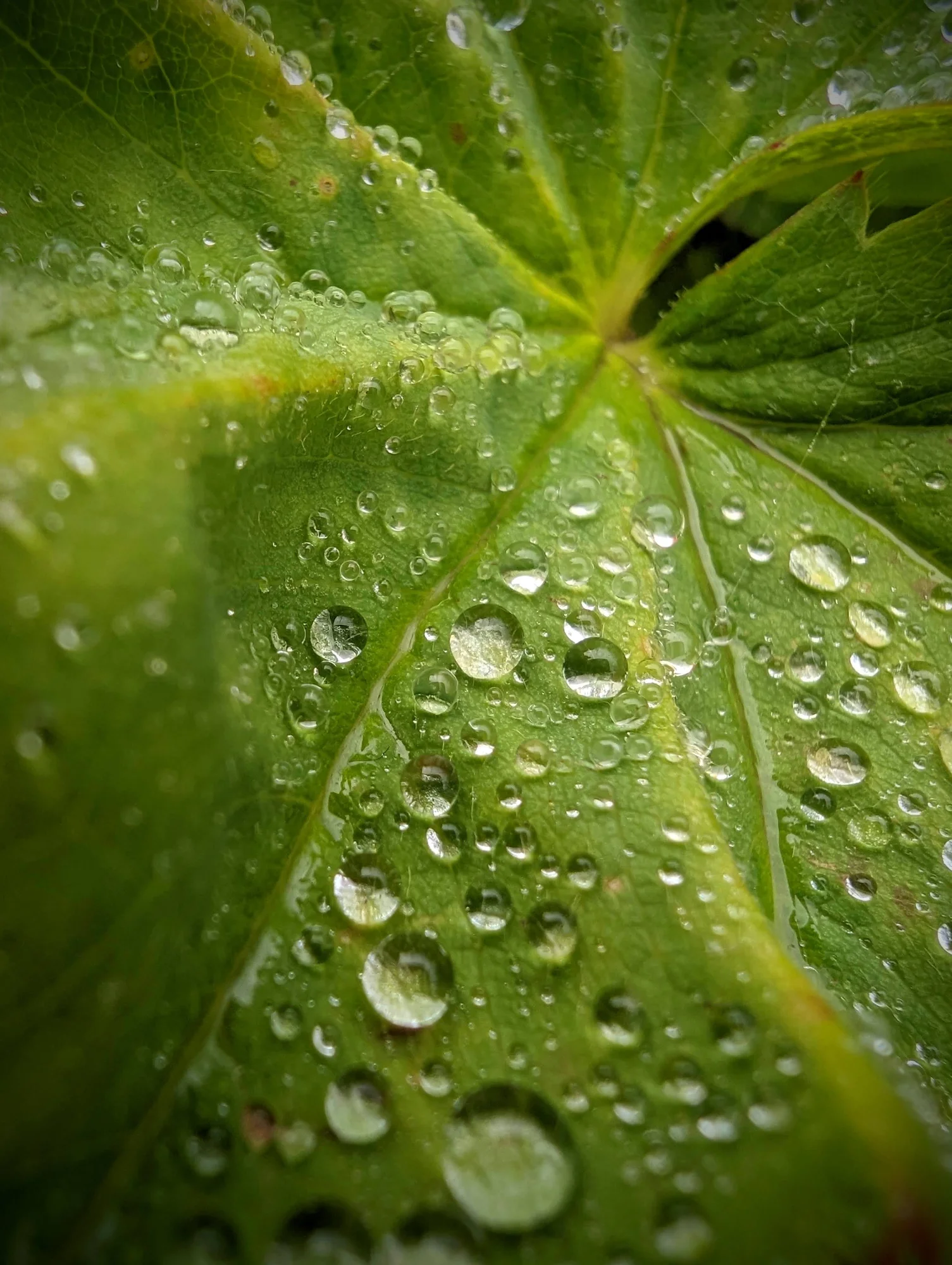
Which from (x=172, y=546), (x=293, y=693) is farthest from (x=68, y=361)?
(x=293, y=693)

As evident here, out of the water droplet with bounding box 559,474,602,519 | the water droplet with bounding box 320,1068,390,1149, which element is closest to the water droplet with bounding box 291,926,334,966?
the water droplet with bounding box 320,1068,390,1149

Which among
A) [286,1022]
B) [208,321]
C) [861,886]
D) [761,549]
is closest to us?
[286,1022]

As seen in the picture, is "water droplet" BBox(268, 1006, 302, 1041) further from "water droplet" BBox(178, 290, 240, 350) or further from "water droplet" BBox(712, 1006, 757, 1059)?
"water droplet" BBox(178, 290, 240, 350)

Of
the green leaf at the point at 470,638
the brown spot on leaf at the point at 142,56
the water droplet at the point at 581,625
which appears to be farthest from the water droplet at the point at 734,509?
the brown spot on leaf at the point at 142,56

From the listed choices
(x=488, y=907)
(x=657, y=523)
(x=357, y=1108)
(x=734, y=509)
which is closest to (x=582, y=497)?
(x=657, y=523)

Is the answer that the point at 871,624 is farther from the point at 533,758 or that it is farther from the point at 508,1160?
the point at 508,1160

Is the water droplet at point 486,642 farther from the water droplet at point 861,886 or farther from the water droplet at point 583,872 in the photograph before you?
the water droplet at point 861,886
